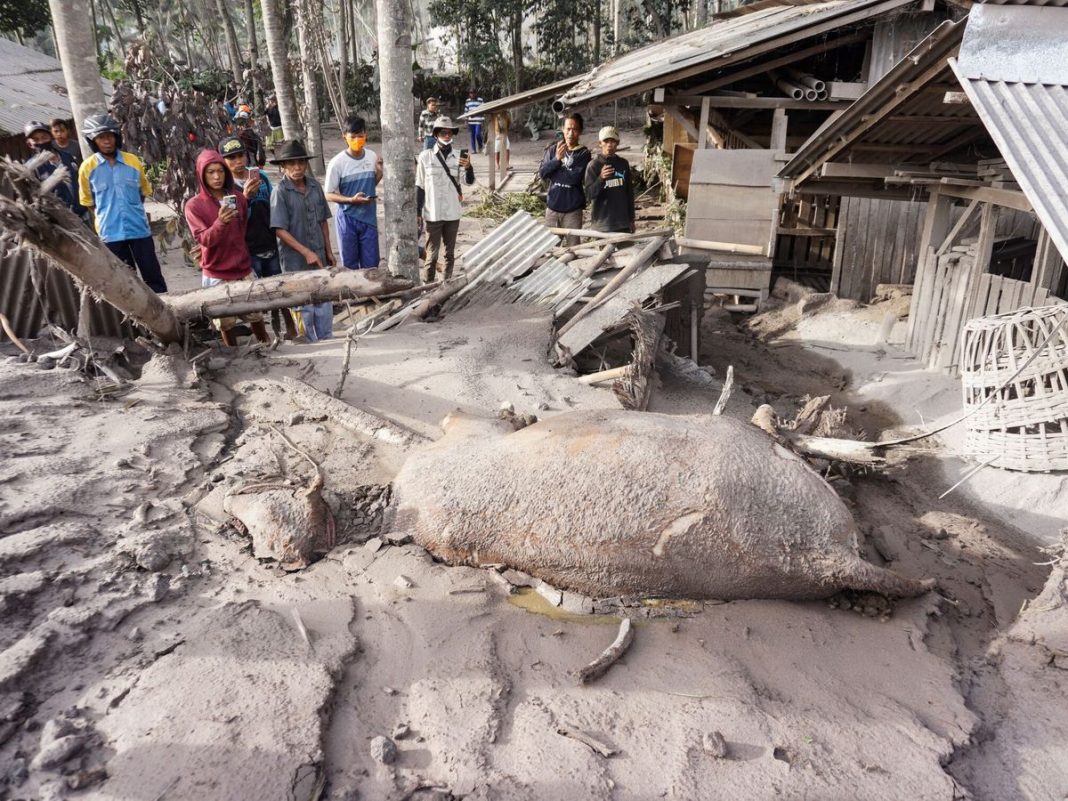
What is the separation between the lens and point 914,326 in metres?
7.85

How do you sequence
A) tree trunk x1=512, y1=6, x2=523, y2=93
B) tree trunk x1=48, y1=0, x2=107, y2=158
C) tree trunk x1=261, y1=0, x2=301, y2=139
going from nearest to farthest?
1. tree trunk x1=48, y1=0, x2=107, y2=158
2. tree trunk x1=261, y1=0, x2=301, y2=139
3. tree trunk x1=512, y1=6, x2=523, y2=93

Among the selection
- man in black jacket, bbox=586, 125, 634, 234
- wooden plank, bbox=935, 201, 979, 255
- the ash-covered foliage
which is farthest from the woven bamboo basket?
the ash-covered foliage

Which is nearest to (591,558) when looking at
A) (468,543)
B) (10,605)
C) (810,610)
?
(468,543)

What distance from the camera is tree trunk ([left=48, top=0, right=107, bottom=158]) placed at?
7.52 m

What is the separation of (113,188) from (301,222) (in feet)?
5.30

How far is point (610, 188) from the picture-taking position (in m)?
7.93

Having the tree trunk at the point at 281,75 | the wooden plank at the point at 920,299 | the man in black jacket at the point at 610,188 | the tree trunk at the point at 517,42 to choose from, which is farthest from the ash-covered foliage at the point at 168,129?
the tree trunk at the point at 517,42

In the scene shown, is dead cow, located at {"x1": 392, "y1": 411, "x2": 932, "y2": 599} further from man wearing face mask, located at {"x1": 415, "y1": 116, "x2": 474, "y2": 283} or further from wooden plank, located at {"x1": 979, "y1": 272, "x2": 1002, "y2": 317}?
man wearing face mask, located at {"x1": 415, "y1": 116, "x2": 474, "y2": 283}

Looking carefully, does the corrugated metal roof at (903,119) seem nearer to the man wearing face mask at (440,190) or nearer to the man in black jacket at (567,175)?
the man in black jacket at (567,175)

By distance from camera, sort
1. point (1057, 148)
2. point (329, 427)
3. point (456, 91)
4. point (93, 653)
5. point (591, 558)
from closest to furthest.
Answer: point (93, 653) → point (1057, 148) → point (591, 558) → point (329, 427) → point (456, 91)

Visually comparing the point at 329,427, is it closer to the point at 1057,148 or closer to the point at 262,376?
the point at 262,376

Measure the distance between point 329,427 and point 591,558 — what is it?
88.0 inches

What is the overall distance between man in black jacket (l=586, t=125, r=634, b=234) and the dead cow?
179 inches

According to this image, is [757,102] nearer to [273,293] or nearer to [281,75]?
[273,293]
